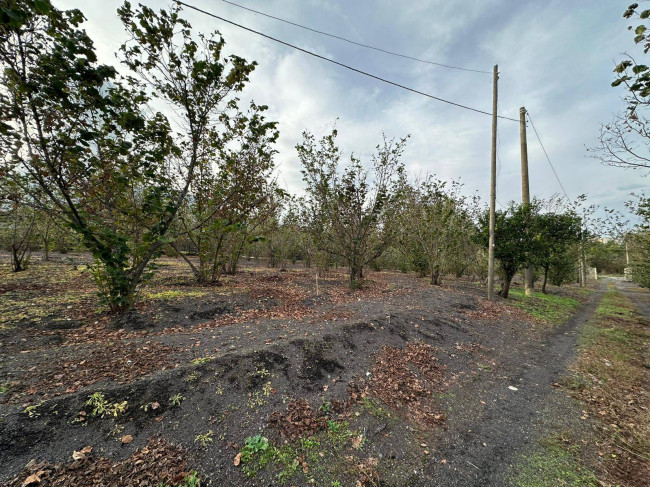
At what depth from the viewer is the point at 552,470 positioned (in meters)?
2.52

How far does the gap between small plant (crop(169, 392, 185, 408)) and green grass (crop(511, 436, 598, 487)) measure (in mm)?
3668

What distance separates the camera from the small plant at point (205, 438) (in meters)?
2.47

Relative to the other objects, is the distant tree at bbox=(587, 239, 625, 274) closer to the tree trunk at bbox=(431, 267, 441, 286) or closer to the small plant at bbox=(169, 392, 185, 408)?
the tree trunk at bbox=(431, 267, 441, 286)

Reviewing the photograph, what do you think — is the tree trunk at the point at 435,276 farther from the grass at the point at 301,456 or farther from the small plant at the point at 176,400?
the small plant at the point at 176,400

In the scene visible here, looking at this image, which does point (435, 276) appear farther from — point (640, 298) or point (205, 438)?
point (640, 298)

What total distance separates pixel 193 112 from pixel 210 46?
140cm

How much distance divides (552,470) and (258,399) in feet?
10.9

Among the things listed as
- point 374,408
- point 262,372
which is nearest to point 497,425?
point 374,408

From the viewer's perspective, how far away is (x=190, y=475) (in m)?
2.18

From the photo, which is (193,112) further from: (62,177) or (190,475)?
(190,475)

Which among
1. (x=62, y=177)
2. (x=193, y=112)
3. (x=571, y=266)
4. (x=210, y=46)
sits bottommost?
(x=571, y=266)

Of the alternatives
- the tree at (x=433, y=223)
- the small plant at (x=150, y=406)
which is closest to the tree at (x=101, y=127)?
the small plant at (x=150, y=406)

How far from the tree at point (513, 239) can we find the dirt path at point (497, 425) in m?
6.95

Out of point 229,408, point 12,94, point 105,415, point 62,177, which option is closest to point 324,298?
point 229,408
